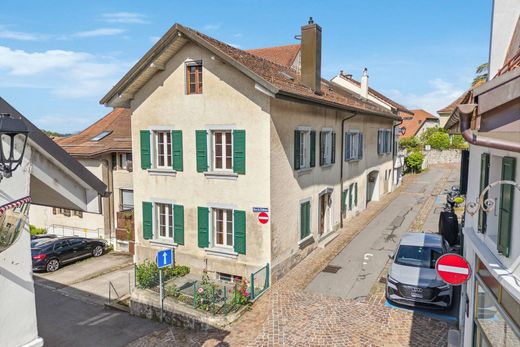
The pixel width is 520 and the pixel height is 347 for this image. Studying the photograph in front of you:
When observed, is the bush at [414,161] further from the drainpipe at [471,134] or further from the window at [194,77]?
the drainpipe at [471,134]

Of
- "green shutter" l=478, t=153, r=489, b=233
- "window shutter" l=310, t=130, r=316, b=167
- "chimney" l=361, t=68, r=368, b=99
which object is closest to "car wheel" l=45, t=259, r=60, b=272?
"window shutter" l=310, t=130, r=316, b=167

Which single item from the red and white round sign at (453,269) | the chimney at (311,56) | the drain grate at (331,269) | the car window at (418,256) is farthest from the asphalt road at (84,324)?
the chimney at (311,56)

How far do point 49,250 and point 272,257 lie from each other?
1201 centimetres

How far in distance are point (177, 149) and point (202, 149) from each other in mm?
1236

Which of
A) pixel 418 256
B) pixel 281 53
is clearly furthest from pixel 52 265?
pixel 281 53

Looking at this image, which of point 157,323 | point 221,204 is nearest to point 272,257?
point 221,204

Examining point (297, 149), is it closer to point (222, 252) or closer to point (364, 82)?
point (222, 252)

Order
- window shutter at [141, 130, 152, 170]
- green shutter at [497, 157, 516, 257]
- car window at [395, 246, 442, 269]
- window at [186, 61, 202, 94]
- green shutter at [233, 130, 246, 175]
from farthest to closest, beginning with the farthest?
window shutter at [141, 130, 152, 170], window at [186, 61, 202, 94], green shutter at [233, 130, 246, 175], car window at [395, 246, 442, 269], green shutter at [497, 157, 516, 257]

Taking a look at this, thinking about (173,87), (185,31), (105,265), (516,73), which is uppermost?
(185,31)

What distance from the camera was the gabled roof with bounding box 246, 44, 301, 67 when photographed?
2969cm

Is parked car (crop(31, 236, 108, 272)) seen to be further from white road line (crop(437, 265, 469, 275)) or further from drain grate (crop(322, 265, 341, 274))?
white road line (crop(437, 265, 469, 275))

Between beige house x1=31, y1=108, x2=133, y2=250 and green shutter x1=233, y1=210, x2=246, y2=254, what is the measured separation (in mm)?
9716

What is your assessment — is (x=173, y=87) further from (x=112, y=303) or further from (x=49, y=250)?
(x=49, y=250)

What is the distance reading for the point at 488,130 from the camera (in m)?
3.23
